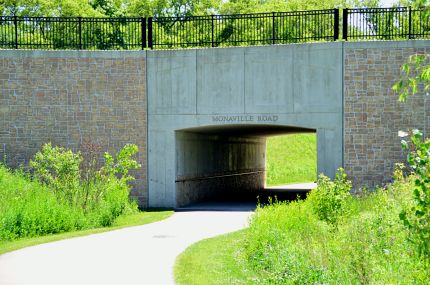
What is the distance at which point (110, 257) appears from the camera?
44.2 feet

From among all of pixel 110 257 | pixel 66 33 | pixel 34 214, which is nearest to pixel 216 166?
pixel 66 33

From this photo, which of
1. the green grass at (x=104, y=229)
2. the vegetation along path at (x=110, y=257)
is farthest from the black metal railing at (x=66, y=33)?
the vegetation along path at (x=110, y=257)

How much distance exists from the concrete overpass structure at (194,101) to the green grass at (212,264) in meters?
8.11

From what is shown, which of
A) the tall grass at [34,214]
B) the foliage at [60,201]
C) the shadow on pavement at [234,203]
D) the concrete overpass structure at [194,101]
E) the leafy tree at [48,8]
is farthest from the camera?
the leafy tree at [48,8]

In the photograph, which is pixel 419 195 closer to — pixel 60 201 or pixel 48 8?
pixel 60 201

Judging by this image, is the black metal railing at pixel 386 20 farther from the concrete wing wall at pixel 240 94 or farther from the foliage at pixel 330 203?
the foliage at pixel 330 203

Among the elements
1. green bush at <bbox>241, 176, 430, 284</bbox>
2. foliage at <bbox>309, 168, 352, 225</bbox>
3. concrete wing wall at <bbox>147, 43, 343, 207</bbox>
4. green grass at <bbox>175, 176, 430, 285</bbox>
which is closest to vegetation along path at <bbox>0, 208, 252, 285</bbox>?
green grass at <bbox>175, 176, 430, 285</bbox>

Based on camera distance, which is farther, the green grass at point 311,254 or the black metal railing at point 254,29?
the black metal railing at point 254,29

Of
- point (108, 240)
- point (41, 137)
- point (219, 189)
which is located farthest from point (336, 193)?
point (219, 189)

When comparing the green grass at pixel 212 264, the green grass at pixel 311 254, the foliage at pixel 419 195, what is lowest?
the green grass at pixel 212 264

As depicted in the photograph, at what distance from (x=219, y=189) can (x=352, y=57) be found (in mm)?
9131

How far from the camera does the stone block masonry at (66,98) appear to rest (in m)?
24.4

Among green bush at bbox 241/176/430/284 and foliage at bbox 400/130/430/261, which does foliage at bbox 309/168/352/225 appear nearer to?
green bush at bbox 241/176/430/284

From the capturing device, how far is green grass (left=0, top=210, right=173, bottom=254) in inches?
579
